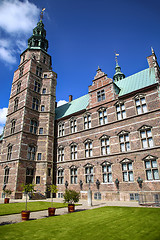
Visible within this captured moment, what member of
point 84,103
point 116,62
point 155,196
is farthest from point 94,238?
point 116,62

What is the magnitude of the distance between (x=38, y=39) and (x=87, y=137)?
24.7 metres

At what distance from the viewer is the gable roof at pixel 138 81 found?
67.1 feet

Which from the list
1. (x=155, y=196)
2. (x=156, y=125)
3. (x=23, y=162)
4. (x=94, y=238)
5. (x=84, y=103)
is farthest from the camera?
(x=84, y=103)

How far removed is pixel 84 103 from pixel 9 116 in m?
13.4

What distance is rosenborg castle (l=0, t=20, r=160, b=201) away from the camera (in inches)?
711

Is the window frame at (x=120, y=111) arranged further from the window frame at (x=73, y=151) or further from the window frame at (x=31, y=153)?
the window frame at (x=31, y=153)

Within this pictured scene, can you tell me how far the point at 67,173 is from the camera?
79.4 feet

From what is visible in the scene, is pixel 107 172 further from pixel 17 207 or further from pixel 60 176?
pixel 17 207

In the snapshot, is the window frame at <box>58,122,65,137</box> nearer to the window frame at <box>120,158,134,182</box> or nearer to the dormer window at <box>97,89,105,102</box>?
the dormer window at <box>97,89,105,102</box>

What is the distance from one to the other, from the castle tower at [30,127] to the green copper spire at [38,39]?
1.11 m

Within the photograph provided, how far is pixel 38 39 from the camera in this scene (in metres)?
35.0

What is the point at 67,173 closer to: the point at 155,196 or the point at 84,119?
the point at 84,119

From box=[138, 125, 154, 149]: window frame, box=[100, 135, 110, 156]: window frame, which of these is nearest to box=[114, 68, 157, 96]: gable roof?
box=[138, 125, 154, 149]: window frame

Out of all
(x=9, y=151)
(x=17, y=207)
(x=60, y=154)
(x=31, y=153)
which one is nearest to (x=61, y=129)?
(x=60, y=154)
